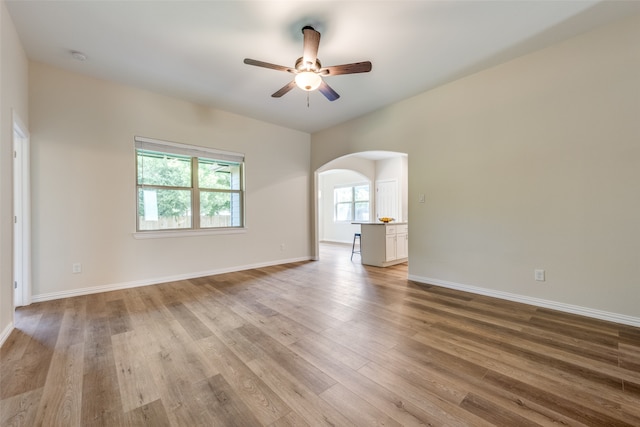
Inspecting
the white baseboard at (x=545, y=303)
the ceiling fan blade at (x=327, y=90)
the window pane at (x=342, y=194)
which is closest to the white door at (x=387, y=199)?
the window pane at (x=342, y=194)

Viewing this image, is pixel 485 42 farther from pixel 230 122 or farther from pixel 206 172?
pixel 206 172

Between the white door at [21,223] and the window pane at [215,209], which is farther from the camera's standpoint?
the window pane at [215,209]

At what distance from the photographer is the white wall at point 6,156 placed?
223 centimetres

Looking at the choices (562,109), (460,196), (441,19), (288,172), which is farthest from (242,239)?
(562,109)

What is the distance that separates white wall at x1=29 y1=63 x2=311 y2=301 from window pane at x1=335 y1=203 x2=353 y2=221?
15.9 feet

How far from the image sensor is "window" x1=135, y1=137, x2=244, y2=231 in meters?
4.06

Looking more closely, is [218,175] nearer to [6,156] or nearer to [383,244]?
[6,156]

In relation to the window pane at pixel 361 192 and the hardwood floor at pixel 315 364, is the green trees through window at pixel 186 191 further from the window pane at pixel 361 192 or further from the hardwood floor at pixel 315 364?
the window pane at pixel 361 192

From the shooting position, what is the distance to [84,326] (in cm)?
256

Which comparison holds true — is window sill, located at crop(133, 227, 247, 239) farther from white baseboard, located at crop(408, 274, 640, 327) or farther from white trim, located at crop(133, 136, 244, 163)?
white baseboard, located at crop(408, 274, 640, 327)

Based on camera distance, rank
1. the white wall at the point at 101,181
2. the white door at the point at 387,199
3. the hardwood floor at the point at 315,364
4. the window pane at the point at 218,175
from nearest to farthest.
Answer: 1. the hardwood floor at the point at 315,364
2. the white wall at the point at 101,181
3. the window pane at the point at 218,175
4. the white door at the point at 387,199

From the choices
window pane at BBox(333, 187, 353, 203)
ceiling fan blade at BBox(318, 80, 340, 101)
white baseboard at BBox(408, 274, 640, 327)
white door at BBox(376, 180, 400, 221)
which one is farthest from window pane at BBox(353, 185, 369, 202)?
ceiling fan blade at BBox(318, 80, 340, 101)

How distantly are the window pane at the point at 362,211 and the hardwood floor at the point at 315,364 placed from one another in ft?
18.0

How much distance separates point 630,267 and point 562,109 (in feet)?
5.68
